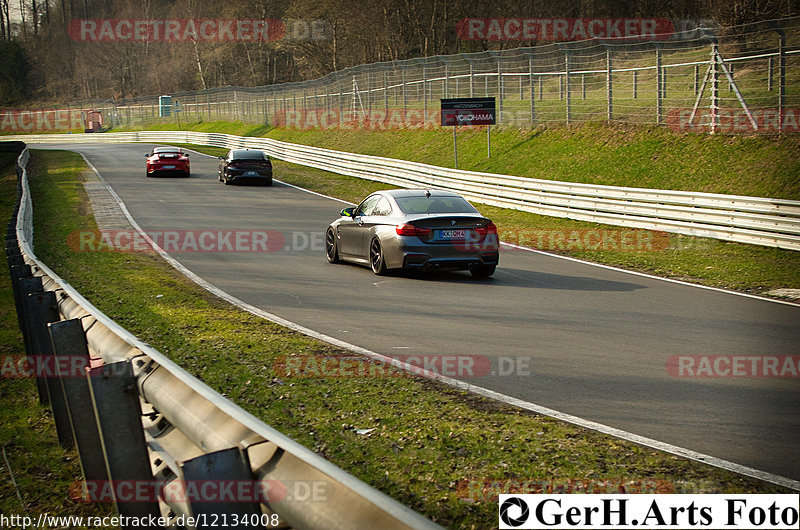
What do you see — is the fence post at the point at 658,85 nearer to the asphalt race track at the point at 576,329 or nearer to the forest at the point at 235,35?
the forest at the point at 235,35

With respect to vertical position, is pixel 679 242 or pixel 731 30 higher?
pixel 731 30

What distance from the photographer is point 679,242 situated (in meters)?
18.2

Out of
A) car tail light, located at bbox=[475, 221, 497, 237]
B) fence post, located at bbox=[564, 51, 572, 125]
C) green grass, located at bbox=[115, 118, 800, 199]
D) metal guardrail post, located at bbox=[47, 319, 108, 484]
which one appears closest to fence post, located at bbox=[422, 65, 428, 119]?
green grass, located at bbox=[115, 118, 800, 199]

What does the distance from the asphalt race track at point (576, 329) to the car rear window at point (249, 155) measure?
1641cm

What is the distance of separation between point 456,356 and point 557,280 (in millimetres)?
5941

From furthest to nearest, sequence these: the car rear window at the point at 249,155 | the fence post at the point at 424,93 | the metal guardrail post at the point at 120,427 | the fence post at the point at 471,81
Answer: the fence post at the point at 424,93 < the fence post at the point at 471,81 < the car rear window at the point at 249,155 < the metal guardrail post at the point at 120,427

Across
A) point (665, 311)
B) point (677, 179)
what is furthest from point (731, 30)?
point (665, 311)

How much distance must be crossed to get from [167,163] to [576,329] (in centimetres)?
3178

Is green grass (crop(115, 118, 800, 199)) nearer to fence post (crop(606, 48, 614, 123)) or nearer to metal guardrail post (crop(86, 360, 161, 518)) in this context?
fence post (crop(606, 48, 614, 123))

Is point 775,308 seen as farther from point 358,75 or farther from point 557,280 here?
point 358,75

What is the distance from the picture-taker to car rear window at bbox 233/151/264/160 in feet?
116

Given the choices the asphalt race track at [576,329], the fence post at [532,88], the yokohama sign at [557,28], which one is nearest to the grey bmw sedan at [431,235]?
the asphalt race track at [576,329]

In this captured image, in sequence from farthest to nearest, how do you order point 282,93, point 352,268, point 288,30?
point 288,30, point 282,93, point 352,268

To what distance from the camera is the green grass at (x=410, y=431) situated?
16.2ft
